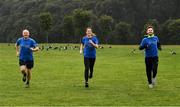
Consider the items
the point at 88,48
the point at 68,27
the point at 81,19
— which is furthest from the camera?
the point at 68,27

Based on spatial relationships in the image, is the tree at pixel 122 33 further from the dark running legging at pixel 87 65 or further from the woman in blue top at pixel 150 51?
the woman in blue top at pixel 150 51

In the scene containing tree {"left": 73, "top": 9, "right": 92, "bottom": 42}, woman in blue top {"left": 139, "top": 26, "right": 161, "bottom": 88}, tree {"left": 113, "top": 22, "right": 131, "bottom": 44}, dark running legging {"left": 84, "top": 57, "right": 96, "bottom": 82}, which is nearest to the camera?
woman in blue top {"left": 139, "top": 26, "right": 161, "bottom": 88}

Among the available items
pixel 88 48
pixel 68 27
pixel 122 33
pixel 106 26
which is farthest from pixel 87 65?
pixel 68 27

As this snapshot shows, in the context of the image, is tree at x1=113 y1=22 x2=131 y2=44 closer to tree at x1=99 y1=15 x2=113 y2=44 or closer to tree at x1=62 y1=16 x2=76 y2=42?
tree at x1=99 y1=15 x2=113 y2=44

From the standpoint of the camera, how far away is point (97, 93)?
1627cm

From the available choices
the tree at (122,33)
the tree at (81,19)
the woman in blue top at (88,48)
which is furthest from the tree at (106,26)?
the woman in blue top at (88,48)

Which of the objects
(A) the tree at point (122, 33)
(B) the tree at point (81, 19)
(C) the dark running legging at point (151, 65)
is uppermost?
(B) the tree at point (81, 19)

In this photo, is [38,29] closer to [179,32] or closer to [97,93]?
[179,32]

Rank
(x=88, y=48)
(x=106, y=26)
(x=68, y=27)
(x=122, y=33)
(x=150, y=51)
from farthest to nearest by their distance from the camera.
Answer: (x=68, y=27) → (x=122, y=33) → (x=106, y=26) → (x=88, y=48) → (x=150, y=51)

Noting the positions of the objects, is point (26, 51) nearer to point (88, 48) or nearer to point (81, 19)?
point (88, 48)

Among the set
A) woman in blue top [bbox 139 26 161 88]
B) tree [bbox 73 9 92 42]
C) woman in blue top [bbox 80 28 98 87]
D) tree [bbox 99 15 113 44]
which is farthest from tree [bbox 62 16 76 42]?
woman in blue top [bbox 139 26 161 88]

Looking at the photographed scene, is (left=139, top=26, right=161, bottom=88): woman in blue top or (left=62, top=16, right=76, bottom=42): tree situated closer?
(left=139, top=26, right=161, bottom=88): woman in blue top

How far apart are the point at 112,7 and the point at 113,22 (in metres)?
8.80

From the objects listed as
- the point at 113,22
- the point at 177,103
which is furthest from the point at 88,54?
the point at 113,22
